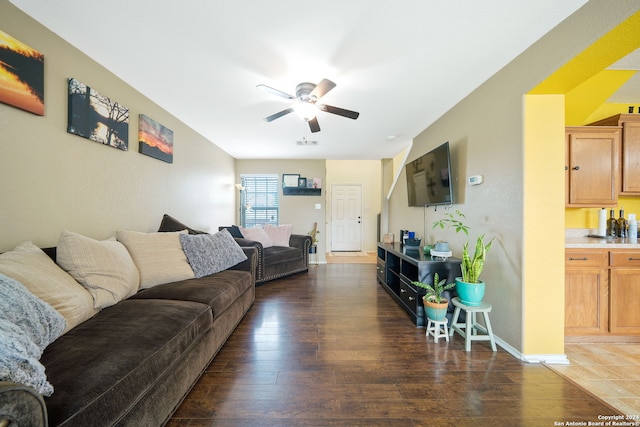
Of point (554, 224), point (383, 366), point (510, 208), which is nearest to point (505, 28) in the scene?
point (510, 208)

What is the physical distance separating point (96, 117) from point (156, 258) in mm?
1263

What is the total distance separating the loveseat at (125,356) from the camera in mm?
760

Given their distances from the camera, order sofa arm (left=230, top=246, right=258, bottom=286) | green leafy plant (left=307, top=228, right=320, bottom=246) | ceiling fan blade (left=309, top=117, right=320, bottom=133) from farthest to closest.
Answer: green leafy plant (left=307, top=228, right=320, bottom=246) → sofa arm (left=230, top=246, right=258, bottom=286) → ceiling fan blade (left=309, top=117, right=320, bottom=133)

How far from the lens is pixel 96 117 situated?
6.32 ft

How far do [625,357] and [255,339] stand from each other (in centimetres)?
296

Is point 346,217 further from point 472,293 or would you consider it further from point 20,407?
point 20,407

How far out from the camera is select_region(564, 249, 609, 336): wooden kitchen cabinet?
78.7 inches

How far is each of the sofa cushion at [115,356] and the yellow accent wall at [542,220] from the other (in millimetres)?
2384

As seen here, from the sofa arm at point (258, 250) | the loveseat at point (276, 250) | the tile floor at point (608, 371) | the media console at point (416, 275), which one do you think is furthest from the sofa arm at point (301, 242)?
the tile floor at point (608, 371)

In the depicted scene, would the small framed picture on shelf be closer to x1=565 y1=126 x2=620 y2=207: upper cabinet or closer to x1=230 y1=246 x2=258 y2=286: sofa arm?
x1=230 y1=246 x2=258 y2=286: sofa arm

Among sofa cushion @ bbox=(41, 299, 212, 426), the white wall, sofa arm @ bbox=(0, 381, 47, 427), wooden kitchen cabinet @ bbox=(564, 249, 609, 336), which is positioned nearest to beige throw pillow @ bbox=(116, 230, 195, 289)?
the white wall

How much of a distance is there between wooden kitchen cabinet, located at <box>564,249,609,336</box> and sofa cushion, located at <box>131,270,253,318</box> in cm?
289

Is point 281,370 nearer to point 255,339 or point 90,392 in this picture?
point 255,339

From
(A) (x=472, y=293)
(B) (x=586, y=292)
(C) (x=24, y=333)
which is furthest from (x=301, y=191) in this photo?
(C) (x=24, y=333)
